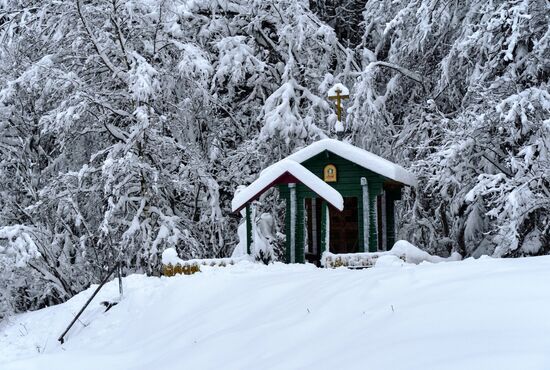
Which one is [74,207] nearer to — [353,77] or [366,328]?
[353,77]

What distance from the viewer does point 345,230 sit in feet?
51.7

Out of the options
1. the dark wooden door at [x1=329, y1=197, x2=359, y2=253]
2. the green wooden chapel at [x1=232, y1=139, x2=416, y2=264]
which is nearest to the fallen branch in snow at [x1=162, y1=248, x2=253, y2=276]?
the green wooden chapel at [x1=232, y1=139, x2=416, y2=264]

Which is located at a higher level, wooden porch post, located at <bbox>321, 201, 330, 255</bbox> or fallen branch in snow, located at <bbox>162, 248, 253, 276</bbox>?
wooden porch post, located at <bbox>321, 201, 330, 255</bbox>

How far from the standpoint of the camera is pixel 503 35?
1424 cm

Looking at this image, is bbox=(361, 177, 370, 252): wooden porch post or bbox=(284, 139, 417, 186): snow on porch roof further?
bbox=(361, 177, 370, 252): wooden porch post

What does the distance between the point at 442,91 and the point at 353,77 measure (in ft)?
12.6

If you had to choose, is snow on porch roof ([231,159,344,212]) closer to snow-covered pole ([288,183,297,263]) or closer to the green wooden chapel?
the green wooden chapel

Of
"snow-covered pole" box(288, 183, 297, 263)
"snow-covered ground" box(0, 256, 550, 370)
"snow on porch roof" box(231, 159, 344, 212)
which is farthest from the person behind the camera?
"snow-covered pole" box(288, 183, 297, 263)

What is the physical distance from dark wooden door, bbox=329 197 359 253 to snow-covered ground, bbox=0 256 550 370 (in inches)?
181

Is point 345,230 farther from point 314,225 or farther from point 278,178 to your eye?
point 278,178

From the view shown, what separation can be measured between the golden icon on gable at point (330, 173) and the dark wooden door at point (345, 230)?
273 cm

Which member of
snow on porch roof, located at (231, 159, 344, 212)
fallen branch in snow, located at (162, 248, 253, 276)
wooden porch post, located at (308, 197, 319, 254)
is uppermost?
snow on porch roof, located at (231, 159, 344, 212)

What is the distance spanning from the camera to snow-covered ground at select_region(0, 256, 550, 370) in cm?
464

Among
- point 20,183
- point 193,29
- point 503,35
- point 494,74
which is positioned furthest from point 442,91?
point 20,183
